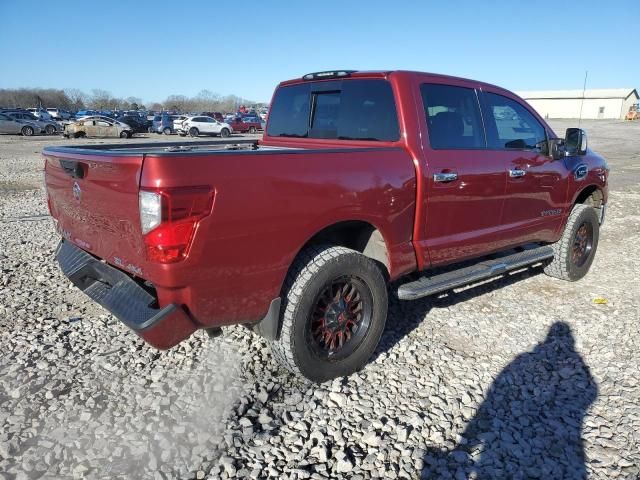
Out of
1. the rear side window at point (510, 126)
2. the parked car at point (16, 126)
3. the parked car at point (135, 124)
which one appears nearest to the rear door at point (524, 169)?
the rear side window at point (510, 126)

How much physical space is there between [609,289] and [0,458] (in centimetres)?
544

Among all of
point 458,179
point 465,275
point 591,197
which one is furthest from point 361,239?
point 591,197

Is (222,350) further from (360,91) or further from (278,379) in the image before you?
(360,91)

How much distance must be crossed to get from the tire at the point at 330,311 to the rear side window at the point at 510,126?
5.85ft

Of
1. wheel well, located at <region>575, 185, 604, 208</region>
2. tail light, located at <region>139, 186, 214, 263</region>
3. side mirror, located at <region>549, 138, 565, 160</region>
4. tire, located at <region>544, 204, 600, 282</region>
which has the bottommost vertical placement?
tire, located at <region>544, 204, 600, 282</region>

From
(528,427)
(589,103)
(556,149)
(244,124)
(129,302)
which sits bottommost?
(528,427)

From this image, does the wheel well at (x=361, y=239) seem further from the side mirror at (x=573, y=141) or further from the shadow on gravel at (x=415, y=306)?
the side mirror at (x=573, y=141)

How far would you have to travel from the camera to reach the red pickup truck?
2529 mm

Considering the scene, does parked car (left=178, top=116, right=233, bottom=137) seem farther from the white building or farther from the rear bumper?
the white building

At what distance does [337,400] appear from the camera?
307cm

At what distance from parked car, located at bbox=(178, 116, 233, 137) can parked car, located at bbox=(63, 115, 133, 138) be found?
3.85 metres

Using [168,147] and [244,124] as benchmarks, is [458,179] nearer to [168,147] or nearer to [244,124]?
[168,147]

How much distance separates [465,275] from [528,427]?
53.7 inches

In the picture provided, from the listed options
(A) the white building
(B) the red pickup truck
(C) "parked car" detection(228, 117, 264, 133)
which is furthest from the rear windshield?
(A) the white building
